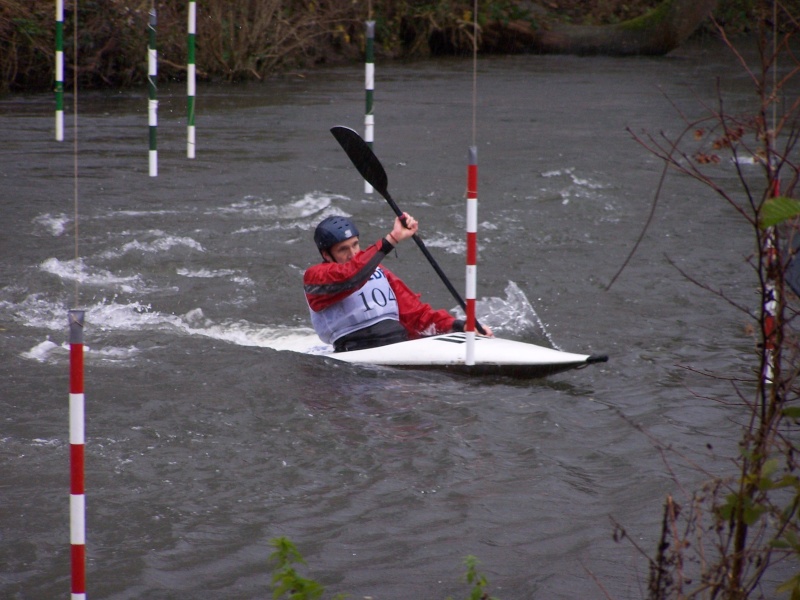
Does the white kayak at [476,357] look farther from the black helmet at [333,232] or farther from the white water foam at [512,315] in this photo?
the white water foam at [512,315]

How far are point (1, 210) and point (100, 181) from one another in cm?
143

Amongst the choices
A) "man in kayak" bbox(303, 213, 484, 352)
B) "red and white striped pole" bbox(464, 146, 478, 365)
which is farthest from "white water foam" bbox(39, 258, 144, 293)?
"red and white striped pole" bbox(464, 146, 478, 365)

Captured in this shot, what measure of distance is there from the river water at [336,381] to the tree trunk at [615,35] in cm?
905

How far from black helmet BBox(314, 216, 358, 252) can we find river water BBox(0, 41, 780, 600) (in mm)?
637

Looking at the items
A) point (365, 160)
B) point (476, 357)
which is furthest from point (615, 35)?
point (476, 357)

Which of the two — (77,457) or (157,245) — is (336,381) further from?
(157,245)

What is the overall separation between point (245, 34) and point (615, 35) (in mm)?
7921

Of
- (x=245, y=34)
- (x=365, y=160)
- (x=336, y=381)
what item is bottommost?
(x=336, y=381)

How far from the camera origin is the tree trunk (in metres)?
19.8

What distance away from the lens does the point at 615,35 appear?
20.6 meters

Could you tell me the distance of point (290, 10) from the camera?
18156 millimetres

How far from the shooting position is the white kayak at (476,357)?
5.14 m

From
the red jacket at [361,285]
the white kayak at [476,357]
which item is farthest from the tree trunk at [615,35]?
the white kayak at [476,357]

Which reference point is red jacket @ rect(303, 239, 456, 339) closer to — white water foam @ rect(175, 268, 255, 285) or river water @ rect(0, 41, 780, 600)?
river water @ rect(0, 41, 780, 600)
